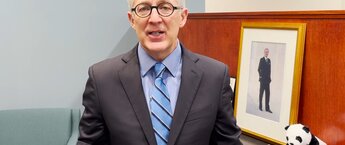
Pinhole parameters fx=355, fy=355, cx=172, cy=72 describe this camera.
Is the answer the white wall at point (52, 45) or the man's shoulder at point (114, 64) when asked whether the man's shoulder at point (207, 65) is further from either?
the white wall at point (52, 45)

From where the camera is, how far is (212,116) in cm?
110

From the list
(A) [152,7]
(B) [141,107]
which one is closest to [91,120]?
(B) [141,107]

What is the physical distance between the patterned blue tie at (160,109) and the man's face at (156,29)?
7cm

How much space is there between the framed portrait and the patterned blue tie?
2.51 ft

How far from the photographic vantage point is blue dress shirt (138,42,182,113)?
110 cm

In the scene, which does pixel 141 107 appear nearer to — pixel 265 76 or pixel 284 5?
pixel 265 76

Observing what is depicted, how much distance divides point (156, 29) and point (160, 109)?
0.79 feet

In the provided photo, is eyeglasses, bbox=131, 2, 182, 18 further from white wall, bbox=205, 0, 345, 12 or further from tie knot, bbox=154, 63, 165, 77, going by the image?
white wall, bbox=205, 0, 345, 12

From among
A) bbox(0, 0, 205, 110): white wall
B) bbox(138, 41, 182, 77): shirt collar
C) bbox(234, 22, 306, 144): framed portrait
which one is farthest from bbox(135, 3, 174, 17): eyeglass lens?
bbox(0, 0, 205, 110): white wall

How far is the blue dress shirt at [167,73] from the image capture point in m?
1.10

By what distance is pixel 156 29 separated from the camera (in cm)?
104

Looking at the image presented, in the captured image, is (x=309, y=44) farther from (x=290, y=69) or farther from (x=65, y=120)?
(x=65, y=120)

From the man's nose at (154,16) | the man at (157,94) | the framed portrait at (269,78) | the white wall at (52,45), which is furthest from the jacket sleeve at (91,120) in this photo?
the white wall at (52,45)

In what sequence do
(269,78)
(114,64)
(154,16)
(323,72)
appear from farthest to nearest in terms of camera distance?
(269,78) < (323,72) < (114,64) < (154,16)
